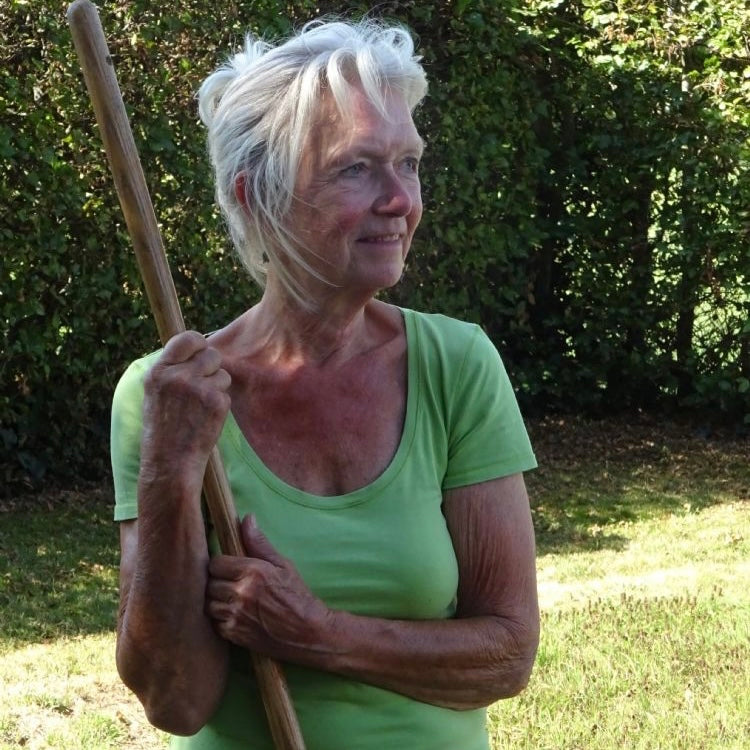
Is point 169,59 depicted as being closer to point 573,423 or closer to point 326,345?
point 573,423

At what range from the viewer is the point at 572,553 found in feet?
22.8

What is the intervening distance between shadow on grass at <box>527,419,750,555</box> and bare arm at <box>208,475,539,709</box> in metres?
4.89

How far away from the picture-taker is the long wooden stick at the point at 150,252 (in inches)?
76.9

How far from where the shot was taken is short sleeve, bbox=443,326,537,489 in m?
2.20

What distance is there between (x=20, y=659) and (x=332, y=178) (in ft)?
12.6

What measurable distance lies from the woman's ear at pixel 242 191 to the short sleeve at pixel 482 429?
472 mm

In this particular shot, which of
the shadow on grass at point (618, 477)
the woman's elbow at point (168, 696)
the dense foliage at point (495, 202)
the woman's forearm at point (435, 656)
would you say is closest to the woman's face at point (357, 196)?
the woman's forearm at point (435, 656)

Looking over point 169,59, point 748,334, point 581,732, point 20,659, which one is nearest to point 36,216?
point 169,59

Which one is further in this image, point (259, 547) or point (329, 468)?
point (329, 468)

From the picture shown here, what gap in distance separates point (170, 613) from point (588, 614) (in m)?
3.90

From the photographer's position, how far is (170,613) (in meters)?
2.02

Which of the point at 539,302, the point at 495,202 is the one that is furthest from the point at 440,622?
the point at 539,302

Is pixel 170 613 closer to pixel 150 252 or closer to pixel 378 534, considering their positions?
pixel 378 534

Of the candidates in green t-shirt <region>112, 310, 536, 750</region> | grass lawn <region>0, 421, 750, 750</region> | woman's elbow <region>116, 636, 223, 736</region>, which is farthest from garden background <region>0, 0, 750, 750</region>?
woman's elbow <region>116, 636, 223, 736</region>
